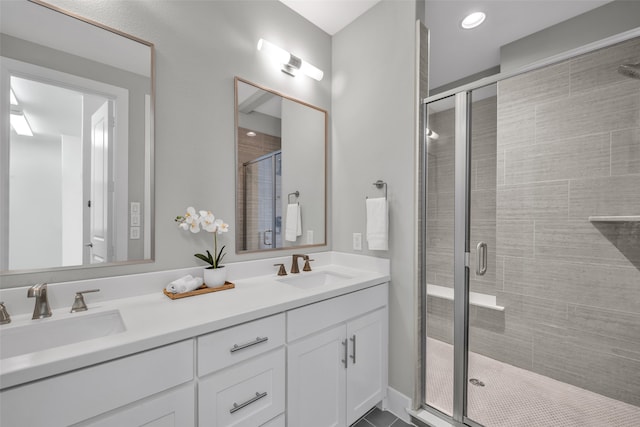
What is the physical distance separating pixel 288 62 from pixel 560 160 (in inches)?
67.5

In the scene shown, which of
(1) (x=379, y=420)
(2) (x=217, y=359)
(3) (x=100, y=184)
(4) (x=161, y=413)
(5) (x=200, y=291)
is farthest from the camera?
(1) (x=379, y=420)

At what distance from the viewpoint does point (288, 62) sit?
177cm

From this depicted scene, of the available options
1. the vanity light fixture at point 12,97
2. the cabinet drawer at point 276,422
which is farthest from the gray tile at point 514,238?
the vanity light fixture at point 12,97

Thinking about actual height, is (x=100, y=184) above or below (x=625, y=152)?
below

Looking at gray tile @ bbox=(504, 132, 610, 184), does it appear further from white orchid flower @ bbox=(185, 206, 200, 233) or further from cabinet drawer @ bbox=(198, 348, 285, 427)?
white orchid flower @ bbox=(185, 206, 200, 233)

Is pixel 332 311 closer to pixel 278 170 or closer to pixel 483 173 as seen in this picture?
pixel 278 170

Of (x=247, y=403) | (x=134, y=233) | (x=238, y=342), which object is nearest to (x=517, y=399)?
(x=247, y=403)

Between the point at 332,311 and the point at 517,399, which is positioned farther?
the point at 517,399

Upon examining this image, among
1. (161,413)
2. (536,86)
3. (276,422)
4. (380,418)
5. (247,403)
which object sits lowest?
(380,418)

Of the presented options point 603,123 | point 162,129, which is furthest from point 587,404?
point 162,129

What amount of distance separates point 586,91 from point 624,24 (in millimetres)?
793

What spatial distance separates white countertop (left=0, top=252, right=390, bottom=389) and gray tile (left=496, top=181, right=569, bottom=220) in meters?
0.78

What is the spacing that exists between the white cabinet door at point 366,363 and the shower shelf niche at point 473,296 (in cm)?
33

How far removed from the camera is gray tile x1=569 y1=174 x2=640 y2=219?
131 centimetres
